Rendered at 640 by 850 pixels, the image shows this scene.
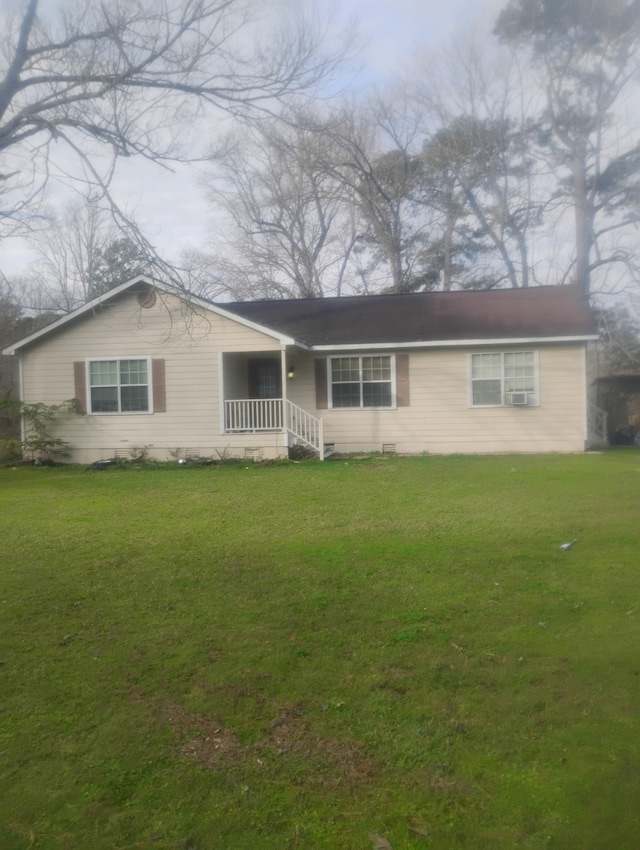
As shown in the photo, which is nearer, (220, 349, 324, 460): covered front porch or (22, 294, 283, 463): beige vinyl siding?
(220, 349, 324, 460): covered front porch

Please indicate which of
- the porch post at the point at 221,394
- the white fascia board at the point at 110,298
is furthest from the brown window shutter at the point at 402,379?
the porch post at the point at 221,394

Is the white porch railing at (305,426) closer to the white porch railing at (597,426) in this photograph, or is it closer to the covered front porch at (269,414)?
the covered front porch at (269,414)

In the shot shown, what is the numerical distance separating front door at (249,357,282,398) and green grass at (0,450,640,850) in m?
9.77

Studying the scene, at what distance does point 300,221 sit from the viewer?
97.2 feet

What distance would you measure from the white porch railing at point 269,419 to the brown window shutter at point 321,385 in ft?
2.42

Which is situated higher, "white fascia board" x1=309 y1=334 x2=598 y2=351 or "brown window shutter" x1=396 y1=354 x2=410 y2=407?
"white fascia board" x1=309 y1=334 x2=598 y2=351

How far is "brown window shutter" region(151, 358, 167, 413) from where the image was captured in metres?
15.8

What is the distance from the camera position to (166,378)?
15805 mm

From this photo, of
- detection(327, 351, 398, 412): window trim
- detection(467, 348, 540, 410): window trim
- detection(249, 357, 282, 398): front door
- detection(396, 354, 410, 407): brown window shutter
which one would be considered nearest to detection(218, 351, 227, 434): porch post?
detection(249, 357, 282, 398): front door

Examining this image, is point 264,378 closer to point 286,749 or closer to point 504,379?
point 504,379

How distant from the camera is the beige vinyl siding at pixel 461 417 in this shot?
15.5 m

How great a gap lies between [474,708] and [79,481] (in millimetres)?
10717

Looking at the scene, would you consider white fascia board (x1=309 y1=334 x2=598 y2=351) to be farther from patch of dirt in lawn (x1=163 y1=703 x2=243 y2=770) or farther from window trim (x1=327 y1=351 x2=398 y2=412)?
patch of dirt in lawn (x1=163 y1=703 x2=243 y2=770)

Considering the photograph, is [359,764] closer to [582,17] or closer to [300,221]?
[582,17]
